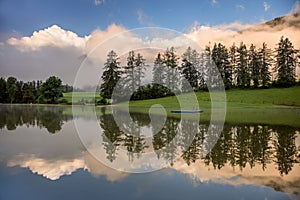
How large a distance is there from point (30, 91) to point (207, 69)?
32.5 m

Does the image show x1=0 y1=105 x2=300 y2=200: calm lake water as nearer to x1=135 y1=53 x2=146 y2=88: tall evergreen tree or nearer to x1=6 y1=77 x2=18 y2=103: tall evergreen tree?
x1=135 y1=53 x2=146 y2=88: tall evergreen tree

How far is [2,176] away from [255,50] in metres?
47.0

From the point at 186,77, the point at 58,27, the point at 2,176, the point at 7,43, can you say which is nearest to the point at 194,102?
the point at 186,77

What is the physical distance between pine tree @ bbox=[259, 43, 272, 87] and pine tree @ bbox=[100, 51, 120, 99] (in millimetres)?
22096

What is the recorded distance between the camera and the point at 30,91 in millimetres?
52938

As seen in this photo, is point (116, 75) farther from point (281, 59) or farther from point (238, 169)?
point (238, 169)

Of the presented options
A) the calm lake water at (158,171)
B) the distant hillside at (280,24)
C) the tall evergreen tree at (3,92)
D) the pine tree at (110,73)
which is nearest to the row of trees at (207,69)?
the pine tree at (110,73)

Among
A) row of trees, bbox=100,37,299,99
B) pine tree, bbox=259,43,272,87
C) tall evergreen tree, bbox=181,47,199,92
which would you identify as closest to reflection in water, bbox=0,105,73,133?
row of trees, bbox=100,37,299,99

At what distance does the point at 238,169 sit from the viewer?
575cm

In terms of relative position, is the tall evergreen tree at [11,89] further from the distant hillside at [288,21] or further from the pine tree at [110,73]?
the distant hillside at [288,21]

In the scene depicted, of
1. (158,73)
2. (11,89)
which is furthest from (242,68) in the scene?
(11,89)

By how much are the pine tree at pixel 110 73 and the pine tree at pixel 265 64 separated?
72.5 feet

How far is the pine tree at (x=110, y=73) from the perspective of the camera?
42.7 m

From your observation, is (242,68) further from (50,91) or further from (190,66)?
(50,91)
